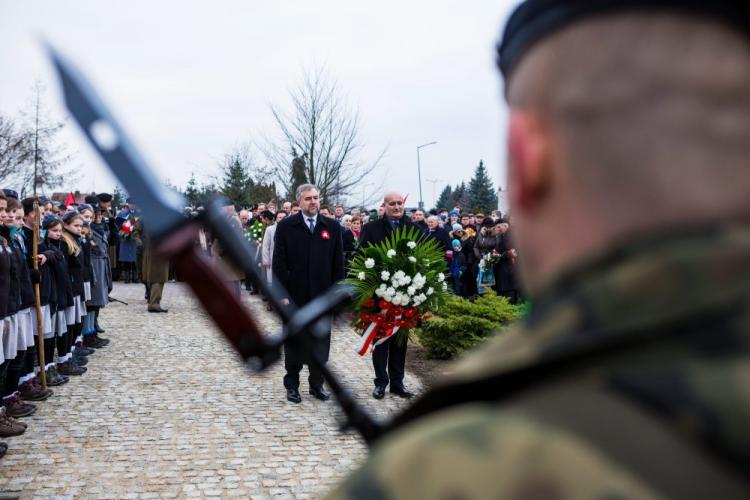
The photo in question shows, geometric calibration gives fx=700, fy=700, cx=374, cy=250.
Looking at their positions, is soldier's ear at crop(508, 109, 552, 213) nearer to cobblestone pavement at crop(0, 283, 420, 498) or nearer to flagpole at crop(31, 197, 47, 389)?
cobblestone pavement at crop(0, 283, 420, 498)

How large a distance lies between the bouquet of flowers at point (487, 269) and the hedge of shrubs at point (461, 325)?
4.03 metres

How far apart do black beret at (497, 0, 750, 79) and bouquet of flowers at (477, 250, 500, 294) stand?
13189 mm

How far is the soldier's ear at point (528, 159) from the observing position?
847 millimetres

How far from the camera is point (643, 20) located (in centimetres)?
80

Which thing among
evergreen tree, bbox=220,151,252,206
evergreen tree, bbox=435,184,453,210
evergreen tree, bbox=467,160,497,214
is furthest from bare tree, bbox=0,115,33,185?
evergreen tree, bbox=435,184,453,210

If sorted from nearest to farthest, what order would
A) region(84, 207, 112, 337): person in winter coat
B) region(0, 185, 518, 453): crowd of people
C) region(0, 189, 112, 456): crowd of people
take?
region(0, 189, 112, 456): crowd of people → region(0, 185, 518, 453): crowd of people → region(84, 207, 112, 337): person in winter coat

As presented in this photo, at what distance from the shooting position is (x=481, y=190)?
70562mm

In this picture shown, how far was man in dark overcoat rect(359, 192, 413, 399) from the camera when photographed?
25.0 feet

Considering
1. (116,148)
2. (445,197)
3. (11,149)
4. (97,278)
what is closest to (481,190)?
(445,197)

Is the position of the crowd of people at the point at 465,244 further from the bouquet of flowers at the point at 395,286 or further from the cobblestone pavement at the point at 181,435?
the bouquet of flowers at the point at 395,286

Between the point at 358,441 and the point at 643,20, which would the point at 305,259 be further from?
the point at 643,20

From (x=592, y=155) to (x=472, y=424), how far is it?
331 mm

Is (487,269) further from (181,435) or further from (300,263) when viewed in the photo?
(181,435)

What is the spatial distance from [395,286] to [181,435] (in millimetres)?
2538
